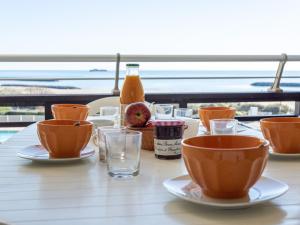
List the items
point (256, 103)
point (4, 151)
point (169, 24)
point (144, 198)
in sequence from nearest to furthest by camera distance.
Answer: point (144, 198), point (4, 151), point (256, 103), point (169, 24)

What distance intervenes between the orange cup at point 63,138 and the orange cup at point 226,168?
1.44 ft

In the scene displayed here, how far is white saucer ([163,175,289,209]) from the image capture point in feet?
2.61

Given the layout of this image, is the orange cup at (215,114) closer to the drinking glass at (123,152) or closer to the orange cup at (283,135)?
the orange cup at (283,135)

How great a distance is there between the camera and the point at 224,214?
2.56 ft

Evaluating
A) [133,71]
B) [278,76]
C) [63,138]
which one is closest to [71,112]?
[133,71]

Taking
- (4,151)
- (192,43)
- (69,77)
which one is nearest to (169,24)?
(192,43)

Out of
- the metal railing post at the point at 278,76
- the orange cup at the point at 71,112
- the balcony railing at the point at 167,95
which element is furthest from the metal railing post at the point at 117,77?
the orange cup at the point at 71,112

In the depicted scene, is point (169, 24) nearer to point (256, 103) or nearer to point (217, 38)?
point (217, 38)

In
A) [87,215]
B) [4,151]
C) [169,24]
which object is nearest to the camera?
[87,215]

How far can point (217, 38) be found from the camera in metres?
10.0

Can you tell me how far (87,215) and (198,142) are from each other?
29 centimetres

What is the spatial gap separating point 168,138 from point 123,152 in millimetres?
188

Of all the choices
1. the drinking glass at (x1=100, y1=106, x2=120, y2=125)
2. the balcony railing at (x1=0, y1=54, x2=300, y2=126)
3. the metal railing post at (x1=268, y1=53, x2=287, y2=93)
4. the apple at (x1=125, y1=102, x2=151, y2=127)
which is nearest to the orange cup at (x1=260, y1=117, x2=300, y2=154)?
the apple at (x1=125, y1=102, x2=151, y2=127)

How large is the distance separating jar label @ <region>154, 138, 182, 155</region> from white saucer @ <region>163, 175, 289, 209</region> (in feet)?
0.96
